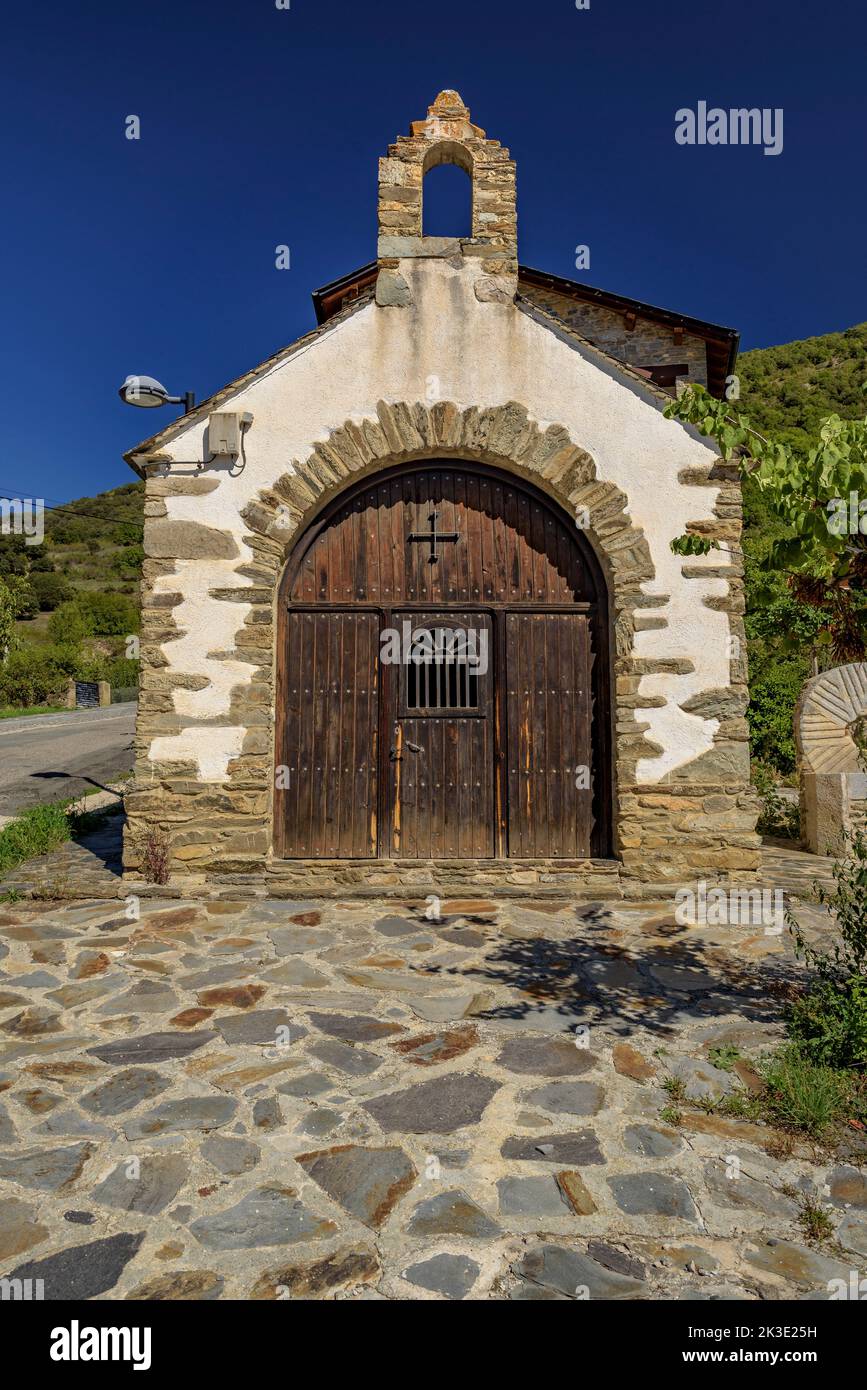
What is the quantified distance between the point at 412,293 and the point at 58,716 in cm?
2213

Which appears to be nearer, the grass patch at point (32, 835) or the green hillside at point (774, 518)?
the green hillside at point (774, 518)

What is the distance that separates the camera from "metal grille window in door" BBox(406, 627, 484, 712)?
6.84 metres

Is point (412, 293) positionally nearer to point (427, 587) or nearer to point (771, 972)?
point (427, 587)

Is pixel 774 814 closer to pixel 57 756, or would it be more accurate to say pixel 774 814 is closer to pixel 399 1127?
pixel 399 1127

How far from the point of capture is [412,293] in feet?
22.1

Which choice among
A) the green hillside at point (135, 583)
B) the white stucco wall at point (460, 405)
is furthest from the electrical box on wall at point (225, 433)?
the green hillside at point (135, 583)

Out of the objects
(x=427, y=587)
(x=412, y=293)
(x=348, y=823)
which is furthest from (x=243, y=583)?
(x=412, y=293)

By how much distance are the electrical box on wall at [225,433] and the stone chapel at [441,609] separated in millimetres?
18

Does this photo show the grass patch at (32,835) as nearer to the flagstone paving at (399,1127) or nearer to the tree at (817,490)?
the flagstone paving at (399,1127)

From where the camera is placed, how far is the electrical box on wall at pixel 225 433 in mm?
6453

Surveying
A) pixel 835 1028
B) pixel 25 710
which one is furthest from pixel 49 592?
pixel 835 1028

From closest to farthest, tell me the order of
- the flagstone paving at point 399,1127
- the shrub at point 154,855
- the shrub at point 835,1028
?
the flagstone paving at point 399,1127 → the shrub at point 835,1028 → the shrub at point 154,855

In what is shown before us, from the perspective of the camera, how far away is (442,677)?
271 inches
